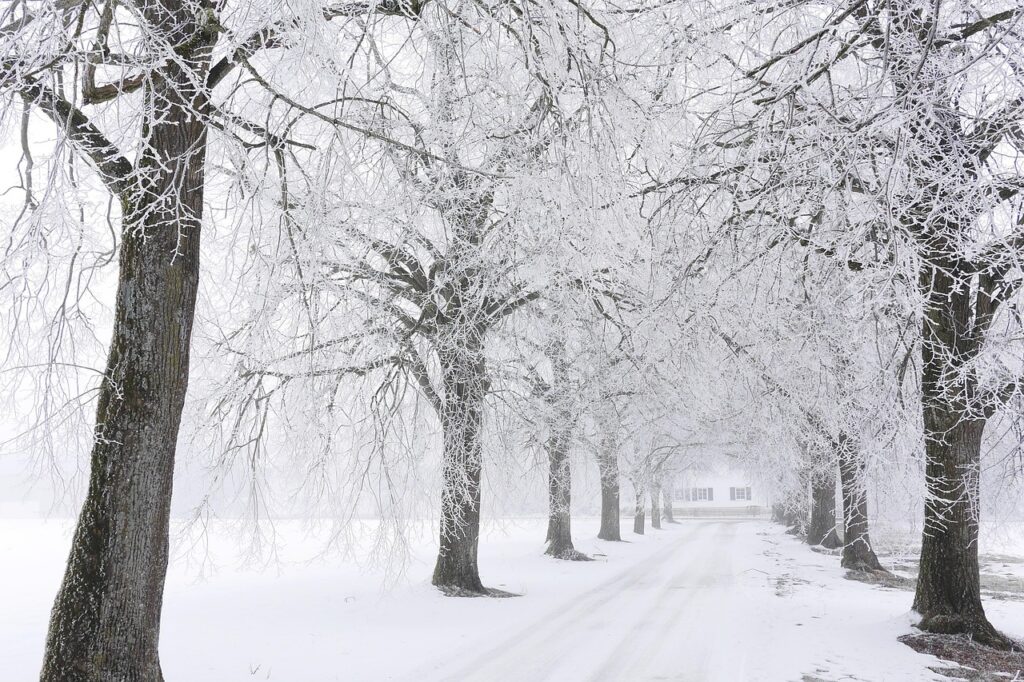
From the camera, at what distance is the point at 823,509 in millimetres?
24312

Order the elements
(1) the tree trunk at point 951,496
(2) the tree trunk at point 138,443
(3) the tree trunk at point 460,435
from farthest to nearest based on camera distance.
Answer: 1. (3) the tree trunk at point 460,435
2. (1) the tree trunk at point 951,496
3. (2) the tree trunk at point 138,443

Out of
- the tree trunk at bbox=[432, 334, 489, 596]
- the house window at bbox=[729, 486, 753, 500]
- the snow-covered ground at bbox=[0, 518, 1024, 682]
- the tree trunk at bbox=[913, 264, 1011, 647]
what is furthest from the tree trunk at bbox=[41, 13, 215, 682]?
the house window at bbox=[729, 486, 753, 500]

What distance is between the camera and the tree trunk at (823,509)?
2303cm

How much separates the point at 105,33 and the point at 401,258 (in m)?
7.23

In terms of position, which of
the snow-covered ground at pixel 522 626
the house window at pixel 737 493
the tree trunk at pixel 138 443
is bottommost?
the snow-covered ground at pixel 522 626

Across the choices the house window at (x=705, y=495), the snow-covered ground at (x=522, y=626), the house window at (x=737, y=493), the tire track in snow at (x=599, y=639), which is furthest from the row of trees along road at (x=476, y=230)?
the house window at (x=737, y=493)

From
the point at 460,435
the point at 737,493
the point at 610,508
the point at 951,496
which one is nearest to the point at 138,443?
the point at 460,435

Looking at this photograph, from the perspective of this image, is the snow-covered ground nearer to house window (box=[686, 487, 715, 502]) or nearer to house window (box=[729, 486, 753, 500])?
house window (box=[686, 487, 715, 502])

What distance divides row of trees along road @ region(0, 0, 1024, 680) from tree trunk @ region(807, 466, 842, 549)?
12377 millimetres

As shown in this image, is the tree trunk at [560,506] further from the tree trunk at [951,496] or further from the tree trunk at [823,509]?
the tree trunk at [951,496]

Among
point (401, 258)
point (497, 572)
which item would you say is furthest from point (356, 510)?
point (497, 572)

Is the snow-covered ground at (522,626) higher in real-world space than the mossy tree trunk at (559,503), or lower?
lower

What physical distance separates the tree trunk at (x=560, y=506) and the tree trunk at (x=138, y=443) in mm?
13273

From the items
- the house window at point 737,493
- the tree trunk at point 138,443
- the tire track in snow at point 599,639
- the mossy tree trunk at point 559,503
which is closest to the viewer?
the tree trunk at point 138,443
